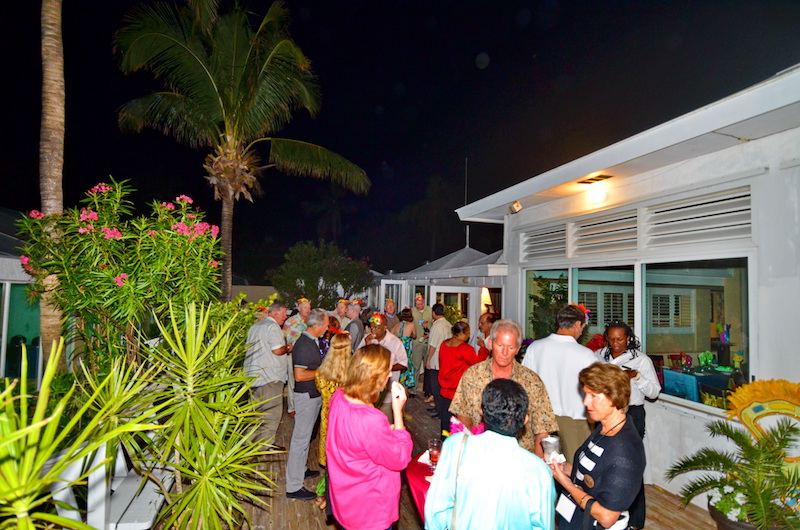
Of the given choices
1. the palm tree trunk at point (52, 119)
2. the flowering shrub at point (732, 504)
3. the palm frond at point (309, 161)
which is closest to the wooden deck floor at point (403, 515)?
the flowering shrub at point (732, 504)

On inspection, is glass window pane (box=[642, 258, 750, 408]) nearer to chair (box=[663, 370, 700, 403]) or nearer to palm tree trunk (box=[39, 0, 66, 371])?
chair (box=[663, 370, 700, 403])

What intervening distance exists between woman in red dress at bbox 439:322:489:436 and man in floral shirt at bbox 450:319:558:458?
151 centimetres

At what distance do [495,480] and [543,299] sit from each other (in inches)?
245

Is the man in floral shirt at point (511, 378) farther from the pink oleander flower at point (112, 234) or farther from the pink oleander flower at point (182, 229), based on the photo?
the pink oleander flower at point (112, 234)

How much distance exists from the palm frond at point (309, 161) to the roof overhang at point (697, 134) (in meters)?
5.75

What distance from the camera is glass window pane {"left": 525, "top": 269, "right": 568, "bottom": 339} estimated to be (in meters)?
7.38

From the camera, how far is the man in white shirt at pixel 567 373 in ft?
12.9

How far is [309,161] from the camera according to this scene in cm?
1077

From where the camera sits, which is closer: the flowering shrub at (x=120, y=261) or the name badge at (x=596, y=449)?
the name badge at (x=596, y=449)

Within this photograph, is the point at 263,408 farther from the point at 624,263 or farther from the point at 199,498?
the point at 624,263

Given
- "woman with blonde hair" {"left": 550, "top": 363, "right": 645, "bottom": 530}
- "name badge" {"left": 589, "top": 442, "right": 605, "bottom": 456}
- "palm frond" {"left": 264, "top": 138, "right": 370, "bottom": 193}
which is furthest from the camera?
"palm frond" {"left": 264, "top": 138, "right": 370, "bottom": 193}

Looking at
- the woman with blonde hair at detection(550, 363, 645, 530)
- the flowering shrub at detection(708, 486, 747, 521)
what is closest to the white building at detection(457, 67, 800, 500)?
the flowering shrub at detection(708, 486, 747, 521)

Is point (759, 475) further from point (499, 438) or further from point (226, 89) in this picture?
point (226, 89)

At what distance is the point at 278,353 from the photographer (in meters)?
5.45
